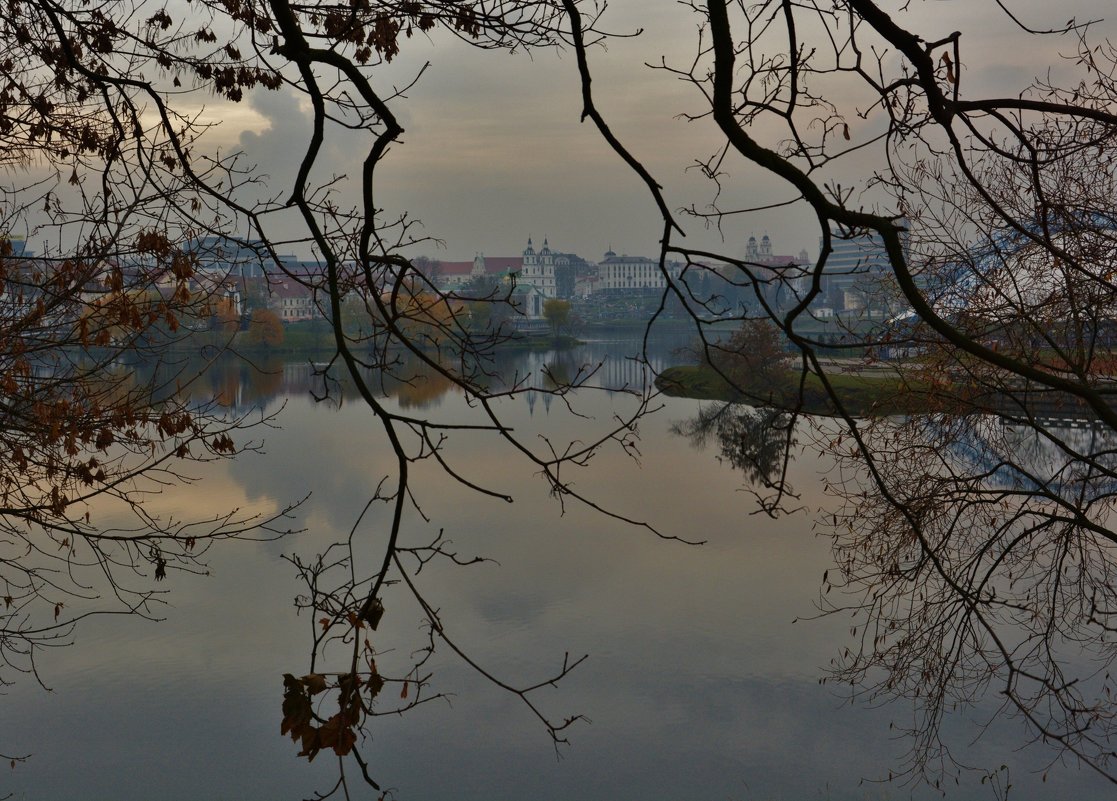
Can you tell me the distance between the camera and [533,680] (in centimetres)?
1143

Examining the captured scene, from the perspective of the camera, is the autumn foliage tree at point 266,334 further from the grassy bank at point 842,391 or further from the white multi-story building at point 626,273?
the white multi-story building at point 626,273

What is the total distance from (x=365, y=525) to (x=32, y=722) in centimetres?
817

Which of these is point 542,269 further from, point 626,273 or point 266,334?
point 266,334

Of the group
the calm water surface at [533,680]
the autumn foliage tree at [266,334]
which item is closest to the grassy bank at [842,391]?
the calm water surface at [533,680]

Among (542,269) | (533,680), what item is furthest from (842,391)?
(542,269)

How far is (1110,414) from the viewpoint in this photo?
2.04 metres

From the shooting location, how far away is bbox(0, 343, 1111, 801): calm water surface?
961 cm

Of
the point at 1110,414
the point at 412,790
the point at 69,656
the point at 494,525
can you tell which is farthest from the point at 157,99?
the point at 494,525

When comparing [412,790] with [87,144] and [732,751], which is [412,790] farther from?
[87,144]

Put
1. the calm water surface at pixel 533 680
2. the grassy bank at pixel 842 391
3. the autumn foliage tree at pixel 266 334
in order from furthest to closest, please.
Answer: the autumn foliage tree at pixel 266 334 → the grassy bank at pixel 842 391 → the calm water surface at pixel 533 680

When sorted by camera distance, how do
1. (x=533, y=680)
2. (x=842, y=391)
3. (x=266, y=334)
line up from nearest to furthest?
(x=533, y=680)
(x=842, y=391)
(x=266, y=334)

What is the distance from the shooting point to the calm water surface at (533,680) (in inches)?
378

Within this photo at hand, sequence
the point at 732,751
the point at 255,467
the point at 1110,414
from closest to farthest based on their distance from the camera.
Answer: the point at 1110,414
the point at 732,751
the point at 255,467

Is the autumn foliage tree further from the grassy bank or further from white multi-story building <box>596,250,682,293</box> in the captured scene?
white multi-story building <box>596,250,682,293</box>
